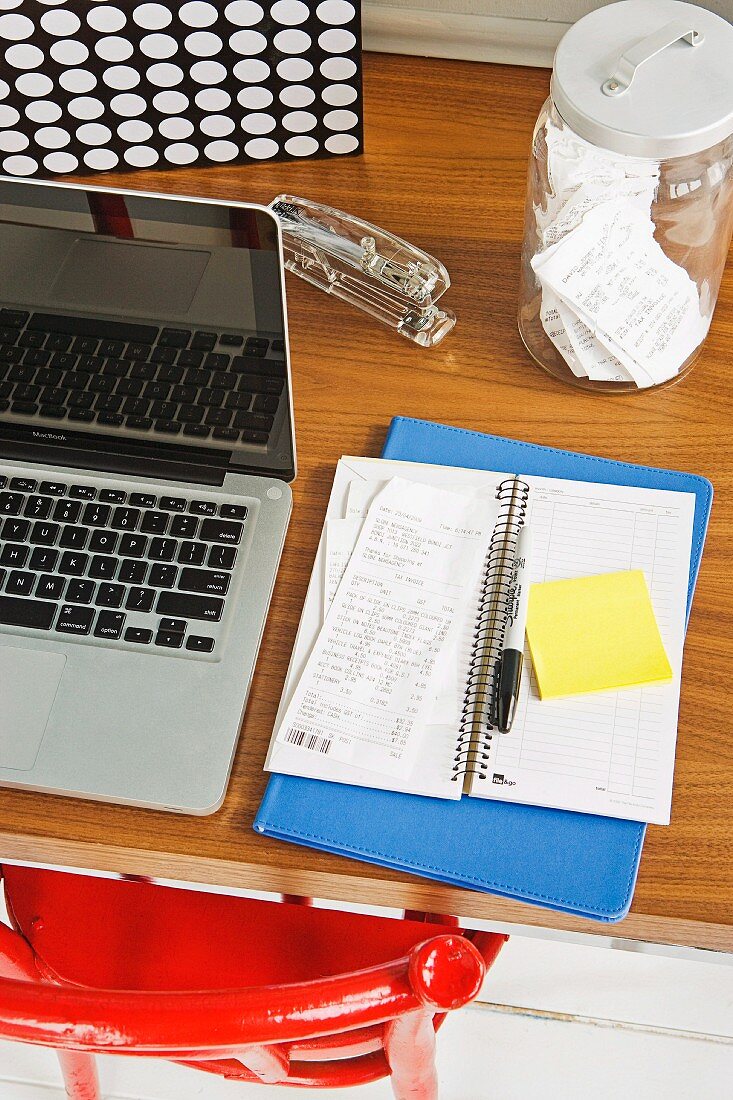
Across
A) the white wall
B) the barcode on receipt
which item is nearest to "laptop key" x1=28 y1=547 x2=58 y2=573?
the barcode on receipt

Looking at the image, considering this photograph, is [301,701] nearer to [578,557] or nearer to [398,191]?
[578,557]

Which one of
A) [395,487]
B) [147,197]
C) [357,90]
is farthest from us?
[357,90]

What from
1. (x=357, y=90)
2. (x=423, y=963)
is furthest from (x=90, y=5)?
(x=423, y=963)

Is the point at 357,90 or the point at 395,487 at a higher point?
the point at 357,90

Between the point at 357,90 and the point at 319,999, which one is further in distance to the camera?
the point at 357,90

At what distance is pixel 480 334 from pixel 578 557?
224 mm

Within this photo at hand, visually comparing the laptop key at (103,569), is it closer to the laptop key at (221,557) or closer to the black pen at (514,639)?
the laptop key at (221,557)

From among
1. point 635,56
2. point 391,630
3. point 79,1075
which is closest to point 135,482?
point 391,630

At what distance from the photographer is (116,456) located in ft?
2.55

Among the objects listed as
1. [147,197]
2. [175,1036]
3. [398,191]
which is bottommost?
[175,1036]

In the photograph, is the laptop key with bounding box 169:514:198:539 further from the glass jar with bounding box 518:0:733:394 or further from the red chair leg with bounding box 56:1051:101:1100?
the red chair leg with bounding box 56:1051:101:1100

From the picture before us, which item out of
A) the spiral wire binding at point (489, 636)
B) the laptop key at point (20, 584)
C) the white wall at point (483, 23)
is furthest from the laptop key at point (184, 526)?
the white wall at point (483, 23)

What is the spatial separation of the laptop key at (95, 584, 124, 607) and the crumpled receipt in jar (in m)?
0.38

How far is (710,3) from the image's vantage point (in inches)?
35.3
